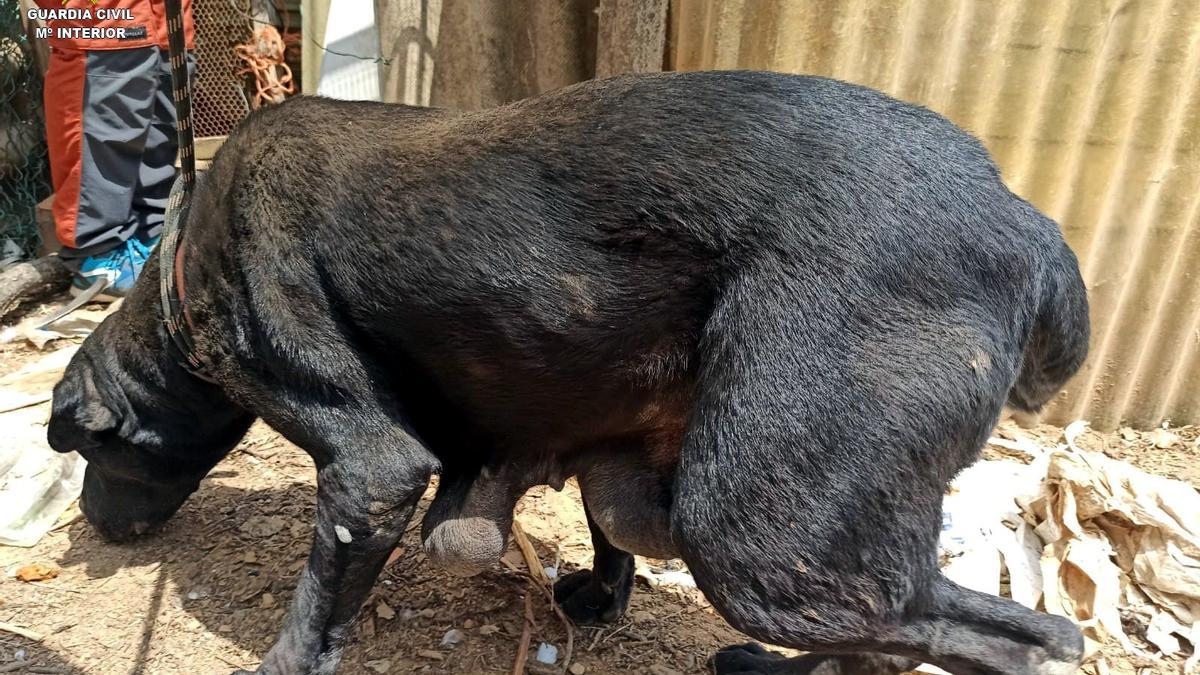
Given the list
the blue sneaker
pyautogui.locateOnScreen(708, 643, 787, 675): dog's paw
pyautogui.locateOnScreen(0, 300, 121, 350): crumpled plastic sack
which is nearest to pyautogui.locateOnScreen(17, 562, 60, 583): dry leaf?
pyautogui.locateOnScreen(0, 300, 121, 350): crumpled plastic sack

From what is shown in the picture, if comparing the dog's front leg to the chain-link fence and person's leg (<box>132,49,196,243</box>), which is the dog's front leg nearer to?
person's leg (<box>132,49,196,243</box>)

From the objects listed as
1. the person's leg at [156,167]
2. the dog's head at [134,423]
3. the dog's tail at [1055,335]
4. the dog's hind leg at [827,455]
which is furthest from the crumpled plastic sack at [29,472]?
the dog's tail at [1055,335]

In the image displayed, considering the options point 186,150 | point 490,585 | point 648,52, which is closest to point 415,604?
point 490,585

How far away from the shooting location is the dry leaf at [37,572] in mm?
2965

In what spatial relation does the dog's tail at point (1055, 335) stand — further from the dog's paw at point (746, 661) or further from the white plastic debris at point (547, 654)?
the white plastic debris at point (547, 654)

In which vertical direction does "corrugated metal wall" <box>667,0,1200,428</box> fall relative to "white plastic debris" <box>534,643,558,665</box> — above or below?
above

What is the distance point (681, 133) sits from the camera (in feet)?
5.92

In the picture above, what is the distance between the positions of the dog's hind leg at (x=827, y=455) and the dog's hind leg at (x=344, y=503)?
0.76 meters

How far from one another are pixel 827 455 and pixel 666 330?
1.49ft

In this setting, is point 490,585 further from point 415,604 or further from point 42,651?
point 42,651

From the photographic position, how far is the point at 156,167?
15.9ft

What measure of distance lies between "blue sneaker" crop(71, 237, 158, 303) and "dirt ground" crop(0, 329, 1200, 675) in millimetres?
1949

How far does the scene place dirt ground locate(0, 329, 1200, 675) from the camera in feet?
8.72

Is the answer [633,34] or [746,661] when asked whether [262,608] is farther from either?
[633,34]
